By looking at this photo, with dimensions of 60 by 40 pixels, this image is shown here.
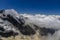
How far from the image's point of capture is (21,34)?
127125 millimetres

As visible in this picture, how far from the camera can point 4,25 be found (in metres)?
121

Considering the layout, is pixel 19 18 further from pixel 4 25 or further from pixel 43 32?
pixel 43 32

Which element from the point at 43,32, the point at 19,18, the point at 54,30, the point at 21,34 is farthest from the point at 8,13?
the point at 54,30

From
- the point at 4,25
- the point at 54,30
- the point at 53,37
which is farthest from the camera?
the point at 54,30

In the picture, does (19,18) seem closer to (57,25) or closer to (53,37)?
(53,37)

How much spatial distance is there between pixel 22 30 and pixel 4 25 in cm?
2043

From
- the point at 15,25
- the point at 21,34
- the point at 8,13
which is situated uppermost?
the point at 8,13

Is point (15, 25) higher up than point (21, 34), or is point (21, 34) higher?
point (15, 25)

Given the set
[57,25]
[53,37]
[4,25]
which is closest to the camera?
[4,25]

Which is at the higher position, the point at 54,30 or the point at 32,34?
the point at 54,30

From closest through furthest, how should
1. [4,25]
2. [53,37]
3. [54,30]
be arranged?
[4,25], [53,37], [54,30]

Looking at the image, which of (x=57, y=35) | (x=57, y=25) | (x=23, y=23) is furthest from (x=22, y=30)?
(x=57, y=25)

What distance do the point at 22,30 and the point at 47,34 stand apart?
87.2 ft

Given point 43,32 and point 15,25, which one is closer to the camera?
point 15,25
